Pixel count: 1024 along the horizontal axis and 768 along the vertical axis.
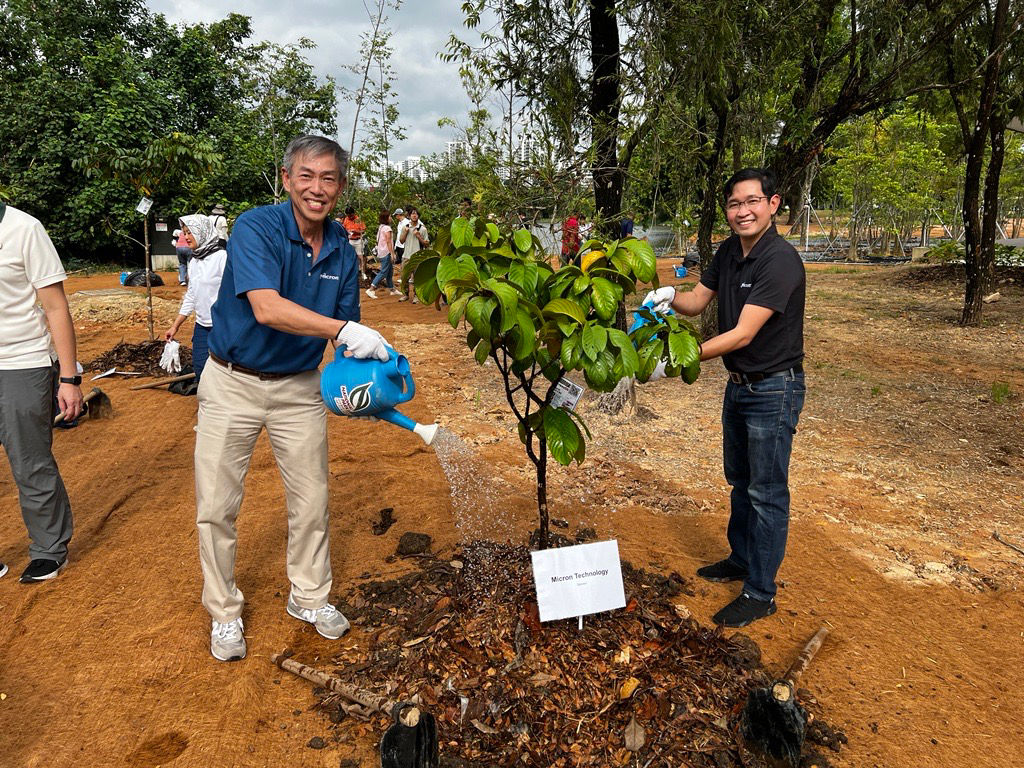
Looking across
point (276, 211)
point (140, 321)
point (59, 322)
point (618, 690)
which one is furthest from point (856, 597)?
point (140, 321)

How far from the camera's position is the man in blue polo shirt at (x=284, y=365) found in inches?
85.8

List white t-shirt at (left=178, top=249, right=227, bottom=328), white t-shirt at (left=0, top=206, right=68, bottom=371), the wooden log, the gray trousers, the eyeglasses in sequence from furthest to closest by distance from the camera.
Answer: the wooden log, white t-shirt at (left=178, top=249, right=227, bottom=328), the gray trousers, white t-shirt at (left=0, top=206, right=68, bottom=371), the eyeglasses

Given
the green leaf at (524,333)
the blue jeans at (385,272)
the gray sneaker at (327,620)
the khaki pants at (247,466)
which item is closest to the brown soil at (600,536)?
the gray sneaker at (327,620)

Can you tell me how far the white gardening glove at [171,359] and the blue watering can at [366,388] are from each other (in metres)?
4.92

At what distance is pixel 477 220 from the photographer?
2.19 m

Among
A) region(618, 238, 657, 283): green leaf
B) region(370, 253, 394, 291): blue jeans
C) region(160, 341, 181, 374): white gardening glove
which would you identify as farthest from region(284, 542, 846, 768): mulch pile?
region(370, 253, 394, 291): blue jeans

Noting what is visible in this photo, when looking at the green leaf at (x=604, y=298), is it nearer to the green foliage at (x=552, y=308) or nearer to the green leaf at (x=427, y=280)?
the green foliage at (x=552, y=308)

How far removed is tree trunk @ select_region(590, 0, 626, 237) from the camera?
4.76 m

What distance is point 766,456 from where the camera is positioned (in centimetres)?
259

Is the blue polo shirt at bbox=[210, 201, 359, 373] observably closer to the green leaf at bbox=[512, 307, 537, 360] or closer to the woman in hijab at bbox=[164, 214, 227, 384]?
the green leaf at bbox=[512, 307, 537, 360]

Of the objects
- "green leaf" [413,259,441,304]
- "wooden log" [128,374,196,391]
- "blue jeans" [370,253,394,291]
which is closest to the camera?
"green leaf" [413,259,441,304]

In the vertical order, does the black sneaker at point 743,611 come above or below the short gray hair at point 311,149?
below

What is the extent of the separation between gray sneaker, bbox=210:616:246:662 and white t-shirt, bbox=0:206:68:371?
4.69 ft

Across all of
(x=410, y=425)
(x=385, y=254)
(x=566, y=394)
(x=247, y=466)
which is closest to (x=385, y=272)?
(x=385, y=254)
